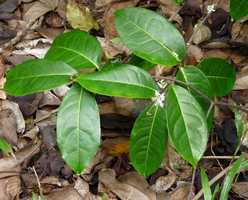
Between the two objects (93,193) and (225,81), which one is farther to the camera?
(93,193)

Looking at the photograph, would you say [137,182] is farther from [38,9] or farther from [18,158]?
[38,9]

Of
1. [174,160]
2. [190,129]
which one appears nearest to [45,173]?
[174,160]

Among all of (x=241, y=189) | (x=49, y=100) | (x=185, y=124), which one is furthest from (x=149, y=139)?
(x=49, y=100)

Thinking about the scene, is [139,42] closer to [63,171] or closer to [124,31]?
[124,31]

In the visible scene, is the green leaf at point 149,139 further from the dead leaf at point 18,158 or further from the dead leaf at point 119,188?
the dead leaf at point 18,158

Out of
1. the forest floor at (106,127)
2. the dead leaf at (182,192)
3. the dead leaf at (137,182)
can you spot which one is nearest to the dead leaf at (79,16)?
the forest floor at (106,127)

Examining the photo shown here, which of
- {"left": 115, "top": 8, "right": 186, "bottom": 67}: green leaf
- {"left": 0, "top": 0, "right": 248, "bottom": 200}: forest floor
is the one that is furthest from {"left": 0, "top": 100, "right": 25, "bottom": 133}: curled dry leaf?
{"left": 115, "top": 8, "right": 186, "bottom": 67}: green leaf
